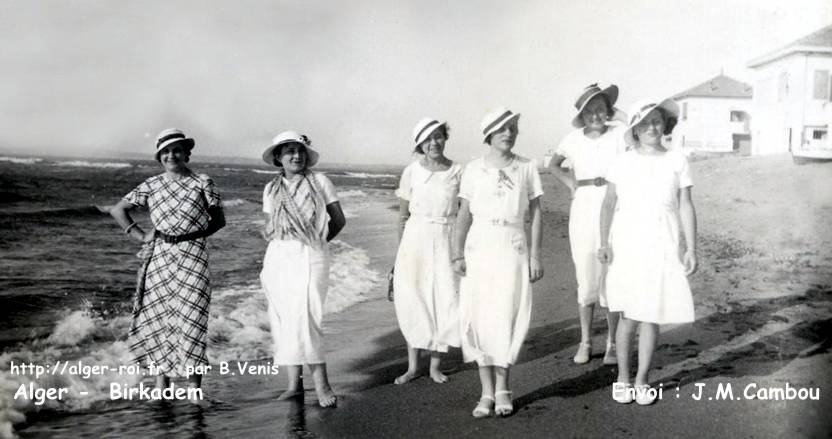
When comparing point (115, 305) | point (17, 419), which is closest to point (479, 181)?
point (17, 419)

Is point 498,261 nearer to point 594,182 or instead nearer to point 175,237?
point 594,182

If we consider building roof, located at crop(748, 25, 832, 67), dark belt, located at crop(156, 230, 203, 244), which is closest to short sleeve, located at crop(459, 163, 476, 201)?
dark belt, located at crop(156, 230, 203, 244)

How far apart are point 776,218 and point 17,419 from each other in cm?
909

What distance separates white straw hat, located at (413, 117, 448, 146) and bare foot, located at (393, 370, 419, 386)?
4.93 feet

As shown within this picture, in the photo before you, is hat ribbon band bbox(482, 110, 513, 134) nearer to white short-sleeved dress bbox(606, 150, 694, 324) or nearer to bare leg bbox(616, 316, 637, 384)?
white short-sleeved dress bbox(606, 150, 694, 324)

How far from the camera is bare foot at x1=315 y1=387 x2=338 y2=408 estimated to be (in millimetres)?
3801

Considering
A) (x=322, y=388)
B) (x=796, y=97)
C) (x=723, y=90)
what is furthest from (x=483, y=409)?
(x=723, y=90)

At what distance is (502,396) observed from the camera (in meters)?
3.48

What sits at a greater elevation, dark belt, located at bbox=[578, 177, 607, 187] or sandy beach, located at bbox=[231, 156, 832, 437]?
dark belt, located at bbox=[578, 177, 607, 187]

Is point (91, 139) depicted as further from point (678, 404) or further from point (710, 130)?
point (710, 130)

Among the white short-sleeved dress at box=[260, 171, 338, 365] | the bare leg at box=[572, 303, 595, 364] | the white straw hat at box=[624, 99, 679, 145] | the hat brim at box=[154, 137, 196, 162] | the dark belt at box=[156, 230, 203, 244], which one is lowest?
the bare leg at box=[572, 303, 595, 364]

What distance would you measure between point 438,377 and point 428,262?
746mm

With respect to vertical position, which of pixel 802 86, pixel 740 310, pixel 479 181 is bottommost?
pixel 740 310

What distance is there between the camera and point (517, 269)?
11.5 feet
